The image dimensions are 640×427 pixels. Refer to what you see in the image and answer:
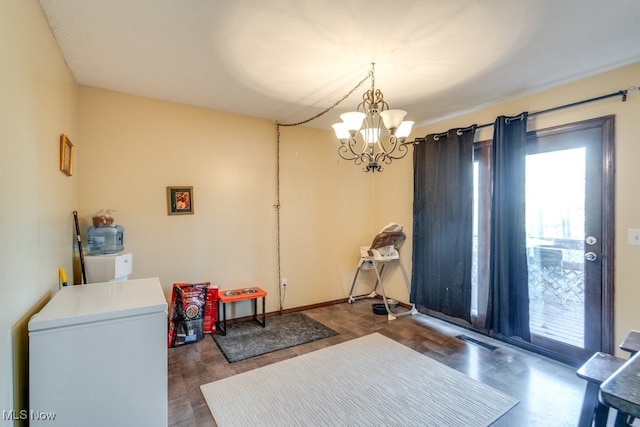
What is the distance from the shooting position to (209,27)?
1934 millimetres

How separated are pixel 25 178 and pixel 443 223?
3.64 metres

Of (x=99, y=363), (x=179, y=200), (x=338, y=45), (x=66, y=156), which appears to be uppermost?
(x=338, y=45)

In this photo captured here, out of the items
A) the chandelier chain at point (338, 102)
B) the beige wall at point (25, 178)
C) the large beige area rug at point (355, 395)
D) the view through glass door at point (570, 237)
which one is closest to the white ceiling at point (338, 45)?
the chandelier chain at point (338, 102)

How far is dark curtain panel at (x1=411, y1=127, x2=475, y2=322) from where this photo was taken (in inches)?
132

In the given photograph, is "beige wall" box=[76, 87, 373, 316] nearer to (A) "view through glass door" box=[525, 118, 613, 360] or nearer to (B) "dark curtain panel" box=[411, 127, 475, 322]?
(B) "dark curtain panel" box=[411, 127, 475, 322]

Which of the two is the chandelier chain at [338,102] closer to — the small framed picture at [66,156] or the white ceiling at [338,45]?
the white ceiling at [338,45]

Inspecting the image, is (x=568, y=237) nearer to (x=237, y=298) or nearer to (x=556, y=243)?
(x=556, y=243)

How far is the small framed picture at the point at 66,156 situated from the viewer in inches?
84.0

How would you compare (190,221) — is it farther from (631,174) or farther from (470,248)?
(631,174)

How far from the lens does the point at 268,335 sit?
3256 mm

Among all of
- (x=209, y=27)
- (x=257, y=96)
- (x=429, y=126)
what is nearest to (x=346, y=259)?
(x=429, y=126)

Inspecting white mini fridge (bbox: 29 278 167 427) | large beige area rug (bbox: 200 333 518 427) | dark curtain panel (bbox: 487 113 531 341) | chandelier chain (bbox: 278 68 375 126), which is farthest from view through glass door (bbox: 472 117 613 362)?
white mini fridge (bbox: 29 278 167 427)

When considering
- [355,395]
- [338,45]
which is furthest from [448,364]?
[338,45]

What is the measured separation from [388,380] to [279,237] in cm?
220
